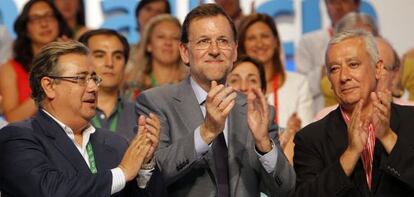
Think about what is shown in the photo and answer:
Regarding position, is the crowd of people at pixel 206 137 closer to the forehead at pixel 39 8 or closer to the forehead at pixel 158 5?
the forehead at pixel 39 8

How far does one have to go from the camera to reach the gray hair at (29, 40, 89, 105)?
480cm

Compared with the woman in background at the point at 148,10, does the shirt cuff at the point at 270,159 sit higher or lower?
lower

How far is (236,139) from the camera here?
4.91 m

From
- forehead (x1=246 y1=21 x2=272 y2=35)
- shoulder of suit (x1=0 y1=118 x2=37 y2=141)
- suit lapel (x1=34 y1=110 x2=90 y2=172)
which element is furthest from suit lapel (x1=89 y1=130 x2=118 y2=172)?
forehead (x1=246 y1=21 x2=272 y2=35)

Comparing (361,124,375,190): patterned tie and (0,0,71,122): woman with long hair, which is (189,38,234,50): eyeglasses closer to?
(361,124,375,190): patterned tie

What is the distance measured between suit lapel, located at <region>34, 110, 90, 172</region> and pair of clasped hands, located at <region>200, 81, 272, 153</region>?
56cm

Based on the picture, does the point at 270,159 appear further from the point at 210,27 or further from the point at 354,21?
the point at 354,21

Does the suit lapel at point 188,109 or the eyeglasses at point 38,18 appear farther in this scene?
the eyeglasses at point 38,18

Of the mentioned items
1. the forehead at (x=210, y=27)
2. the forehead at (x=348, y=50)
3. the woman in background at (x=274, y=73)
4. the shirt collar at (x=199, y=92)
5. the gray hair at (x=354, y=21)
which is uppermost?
the forehead at (x=210, y=27)

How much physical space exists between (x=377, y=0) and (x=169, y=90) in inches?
155

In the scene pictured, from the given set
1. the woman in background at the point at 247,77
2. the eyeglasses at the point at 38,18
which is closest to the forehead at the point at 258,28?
Result: the woman in background at the point at 247,77

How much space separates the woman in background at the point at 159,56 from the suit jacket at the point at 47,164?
7.82 feet

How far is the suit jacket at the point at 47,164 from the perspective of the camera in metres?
4.45

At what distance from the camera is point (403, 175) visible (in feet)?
15.2
